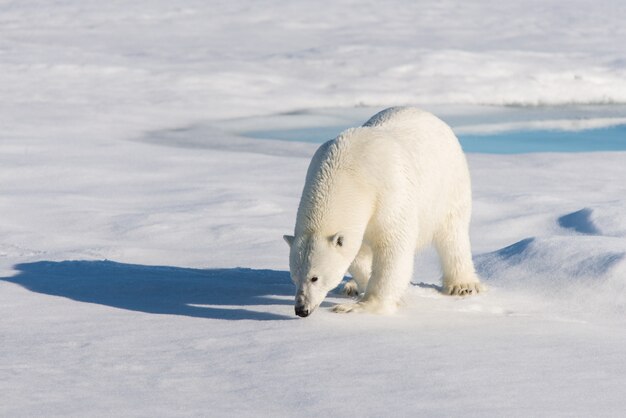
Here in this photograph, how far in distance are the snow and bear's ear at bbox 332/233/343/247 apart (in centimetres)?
29

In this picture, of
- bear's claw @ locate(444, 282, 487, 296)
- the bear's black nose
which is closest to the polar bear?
the bear's black nose

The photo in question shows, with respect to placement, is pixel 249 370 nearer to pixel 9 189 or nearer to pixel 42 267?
pixel 42 267

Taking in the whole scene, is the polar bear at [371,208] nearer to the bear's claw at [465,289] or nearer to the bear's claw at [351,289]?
the bear's claw at [351,289]

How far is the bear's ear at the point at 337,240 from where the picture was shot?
13.5 feet

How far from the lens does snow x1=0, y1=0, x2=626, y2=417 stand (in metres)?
3.15

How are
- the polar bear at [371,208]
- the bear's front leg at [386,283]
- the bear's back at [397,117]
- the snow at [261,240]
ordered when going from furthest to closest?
1. the bear's back at [397,117]
2. the bear's front leg at [386,283]
3. the polar bear at [371,208]
4. the snow at [261,240]

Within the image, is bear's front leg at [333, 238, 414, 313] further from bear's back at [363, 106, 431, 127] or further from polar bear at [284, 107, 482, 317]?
bear's back at [363, 106, 431, 127]

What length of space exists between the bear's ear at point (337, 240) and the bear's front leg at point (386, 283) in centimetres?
29

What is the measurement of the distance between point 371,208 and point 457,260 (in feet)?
2.94

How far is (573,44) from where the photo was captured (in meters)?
18.2

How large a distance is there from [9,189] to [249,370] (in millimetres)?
4966

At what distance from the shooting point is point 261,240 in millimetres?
6223

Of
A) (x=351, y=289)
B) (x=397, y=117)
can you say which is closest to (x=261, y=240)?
(x=351, y=289)

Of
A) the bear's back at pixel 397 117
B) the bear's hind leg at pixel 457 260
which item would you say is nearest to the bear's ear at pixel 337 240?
the bear's back at pixel 397 117
